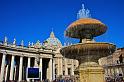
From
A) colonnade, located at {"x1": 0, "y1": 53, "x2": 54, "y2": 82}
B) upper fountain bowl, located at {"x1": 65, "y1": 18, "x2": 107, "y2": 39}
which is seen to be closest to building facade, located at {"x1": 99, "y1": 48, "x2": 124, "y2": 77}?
colonnade, located at {"x1": 0, "y1": 53, "x2": 54, "y2": 82}

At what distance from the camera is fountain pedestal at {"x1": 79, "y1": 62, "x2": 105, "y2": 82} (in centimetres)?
1750

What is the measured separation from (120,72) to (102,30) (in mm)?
49378

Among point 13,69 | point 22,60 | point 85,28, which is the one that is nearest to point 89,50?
point 85,28

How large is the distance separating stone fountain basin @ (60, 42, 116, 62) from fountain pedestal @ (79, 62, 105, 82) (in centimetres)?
103

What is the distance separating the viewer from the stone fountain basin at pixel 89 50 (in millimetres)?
17734

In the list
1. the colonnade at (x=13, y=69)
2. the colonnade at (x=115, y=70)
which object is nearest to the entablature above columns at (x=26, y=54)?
the colonnade at (x=13, y=69)

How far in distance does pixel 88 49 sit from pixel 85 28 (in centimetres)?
336

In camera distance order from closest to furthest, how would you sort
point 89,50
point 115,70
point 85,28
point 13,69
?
point 89,50, point 85,28, point 13,69, point 115,70

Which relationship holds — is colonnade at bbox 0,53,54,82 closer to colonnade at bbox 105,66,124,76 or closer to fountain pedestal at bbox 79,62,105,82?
colonnade at bbox 105,66,124,76

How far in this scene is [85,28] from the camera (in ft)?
67.5

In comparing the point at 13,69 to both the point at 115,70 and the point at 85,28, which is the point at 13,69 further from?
the point at 115,70

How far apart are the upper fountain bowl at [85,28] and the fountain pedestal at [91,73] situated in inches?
167

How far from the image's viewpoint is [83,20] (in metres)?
20.5

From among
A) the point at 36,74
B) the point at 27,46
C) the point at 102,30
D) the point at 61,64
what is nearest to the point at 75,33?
the point at 102,30
